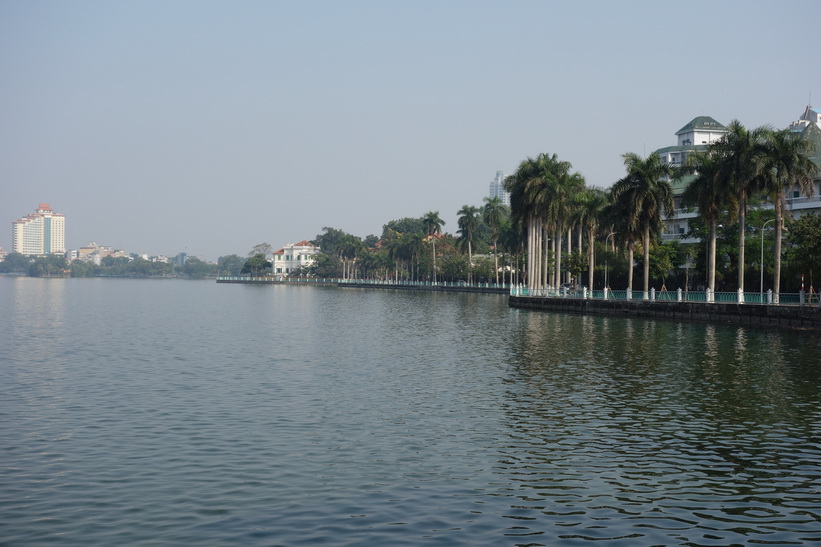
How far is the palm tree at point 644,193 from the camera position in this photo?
7900 cm

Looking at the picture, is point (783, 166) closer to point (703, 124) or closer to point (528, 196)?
point (528, 196)

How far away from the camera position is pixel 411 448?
19.8 meters

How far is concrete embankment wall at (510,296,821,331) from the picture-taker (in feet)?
186

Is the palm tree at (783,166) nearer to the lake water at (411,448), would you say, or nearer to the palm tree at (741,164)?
the palm tree at (741,164)

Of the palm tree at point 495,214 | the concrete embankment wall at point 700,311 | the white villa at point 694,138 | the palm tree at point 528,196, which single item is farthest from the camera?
the palm tree at point 495,214

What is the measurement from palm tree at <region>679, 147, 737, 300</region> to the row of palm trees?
8 centimetres

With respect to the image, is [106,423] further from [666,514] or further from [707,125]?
[707,125]

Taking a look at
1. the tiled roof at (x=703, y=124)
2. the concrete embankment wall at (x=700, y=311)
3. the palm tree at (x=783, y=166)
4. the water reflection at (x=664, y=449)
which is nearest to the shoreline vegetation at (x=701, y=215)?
the palm tree at (x=783, y=166)

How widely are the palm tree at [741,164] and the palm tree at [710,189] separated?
0.59m

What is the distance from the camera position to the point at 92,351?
143ft

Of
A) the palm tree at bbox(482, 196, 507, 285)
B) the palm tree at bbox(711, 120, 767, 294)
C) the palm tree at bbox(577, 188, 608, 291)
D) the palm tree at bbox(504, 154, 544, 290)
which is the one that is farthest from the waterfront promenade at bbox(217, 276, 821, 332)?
the palm tree at bbox(482, 196, 507, 285)

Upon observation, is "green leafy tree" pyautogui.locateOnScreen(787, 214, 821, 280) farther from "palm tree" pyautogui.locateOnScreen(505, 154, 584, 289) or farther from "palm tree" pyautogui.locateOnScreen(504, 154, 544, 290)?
"palm tree" pyautogui.locateOnScreen(504, 154, 544, 290)

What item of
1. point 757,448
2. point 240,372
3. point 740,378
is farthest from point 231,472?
point 740,378

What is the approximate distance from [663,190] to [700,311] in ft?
58.1
